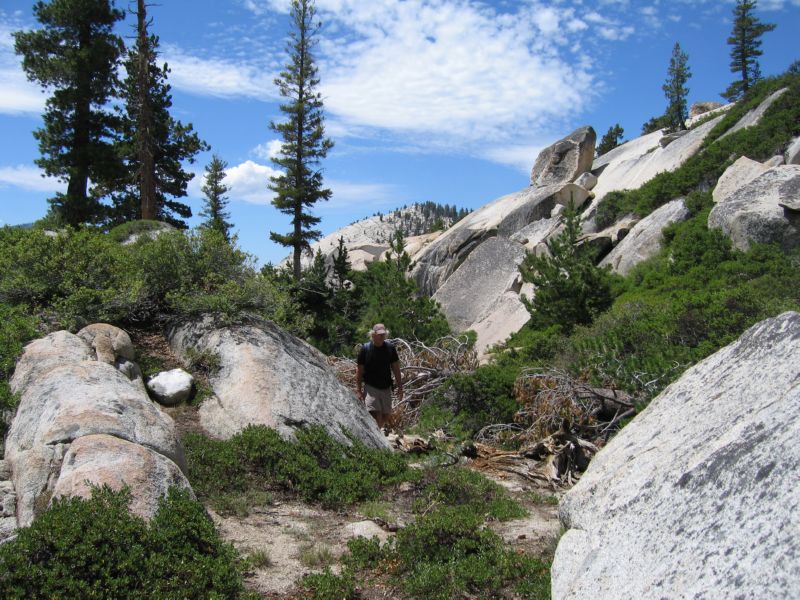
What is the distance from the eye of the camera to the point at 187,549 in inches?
152

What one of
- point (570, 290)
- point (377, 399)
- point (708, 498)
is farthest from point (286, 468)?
point (570, 290)

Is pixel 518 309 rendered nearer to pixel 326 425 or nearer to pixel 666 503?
pixel 326 425

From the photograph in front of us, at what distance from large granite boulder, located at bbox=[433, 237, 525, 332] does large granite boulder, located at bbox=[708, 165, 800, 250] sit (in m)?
8.99

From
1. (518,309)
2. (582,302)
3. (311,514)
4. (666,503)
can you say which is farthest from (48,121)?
(666,503)

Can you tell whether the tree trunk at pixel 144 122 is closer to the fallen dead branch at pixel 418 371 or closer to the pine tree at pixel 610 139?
the fallen dead branch at pixel 418 371

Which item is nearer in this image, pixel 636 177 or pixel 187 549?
pixel 187 549

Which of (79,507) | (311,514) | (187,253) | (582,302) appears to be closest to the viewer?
(79,507)

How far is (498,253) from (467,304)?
3.39 meters

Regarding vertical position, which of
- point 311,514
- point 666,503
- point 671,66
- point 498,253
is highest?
point 671,66

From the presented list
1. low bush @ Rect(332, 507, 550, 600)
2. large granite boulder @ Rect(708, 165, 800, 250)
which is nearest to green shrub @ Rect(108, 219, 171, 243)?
low bush @ Rect(332, 507, 550, 600)

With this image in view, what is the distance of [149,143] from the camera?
20.4 meters

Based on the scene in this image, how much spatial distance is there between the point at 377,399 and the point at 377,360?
26.1 inches

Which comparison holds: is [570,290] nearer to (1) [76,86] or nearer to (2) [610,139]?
(1) [76,86]

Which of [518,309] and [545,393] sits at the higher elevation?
[518,309]
